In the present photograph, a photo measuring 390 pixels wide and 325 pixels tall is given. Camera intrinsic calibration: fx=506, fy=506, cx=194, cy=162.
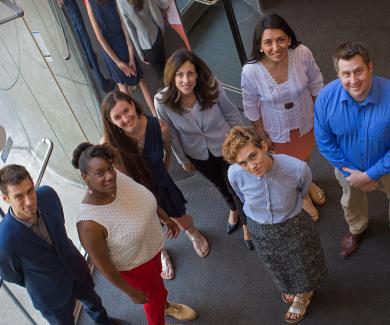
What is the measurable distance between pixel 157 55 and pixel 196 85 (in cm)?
123

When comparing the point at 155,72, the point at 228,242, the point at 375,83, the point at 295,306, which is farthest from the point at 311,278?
the point at 155,72

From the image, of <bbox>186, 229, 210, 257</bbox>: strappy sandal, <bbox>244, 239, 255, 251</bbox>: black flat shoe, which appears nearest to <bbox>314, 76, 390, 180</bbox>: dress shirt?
<bbox>244, 239, 255, 251</bbox>: black flat shoe

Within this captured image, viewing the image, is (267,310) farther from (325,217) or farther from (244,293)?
(325,217)

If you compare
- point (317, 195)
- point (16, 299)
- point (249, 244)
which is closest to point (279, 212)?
point (249, 244)

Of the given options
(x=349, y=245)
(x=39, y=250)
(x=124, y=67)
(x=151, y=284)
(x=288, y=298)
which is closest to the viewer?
(x=39, y=250)

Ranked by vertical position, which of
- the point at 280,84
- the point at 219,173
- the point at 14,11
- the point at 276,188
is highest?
the point at 14,11

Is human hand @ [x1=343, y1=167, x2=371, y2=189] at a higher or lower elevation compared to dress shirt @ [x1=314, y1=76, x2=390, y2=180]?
lower

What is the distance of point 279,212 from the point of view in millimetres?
2453

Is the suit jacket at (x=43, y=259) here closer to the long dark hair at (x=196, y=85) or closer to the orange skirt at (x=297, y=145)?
the long dark hair at (x=196, y=85)

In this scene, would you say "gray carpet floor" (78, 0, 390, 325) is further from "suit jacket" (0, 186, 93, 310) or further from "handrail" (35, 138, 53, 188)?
"handrail" (35, 138, 53, 188)

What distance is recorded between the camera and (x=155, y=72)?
4020 millimetres

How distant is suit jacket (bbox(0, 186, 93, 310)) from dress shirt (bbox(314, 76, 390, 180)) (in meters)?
1.38

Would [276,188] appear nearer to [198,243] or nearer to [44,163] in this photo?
[198,243]

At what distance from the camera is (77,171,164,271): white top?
219cm
